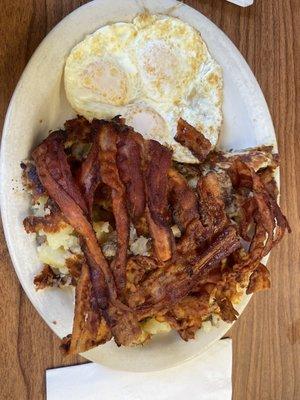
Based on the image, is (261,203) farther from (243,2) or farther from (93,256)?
(243,2)

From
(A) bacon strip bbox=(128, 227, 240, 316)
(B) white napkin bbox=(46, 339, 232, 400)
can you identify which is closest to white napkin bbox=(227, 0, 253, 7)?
(A) bacon strip bbox=(128, 227, 240, 316)

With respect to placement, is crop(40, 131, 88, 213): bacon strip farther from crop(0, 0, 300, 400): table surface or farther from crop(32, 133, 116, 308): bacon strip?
crop(0, 0, 300, 400): table surface

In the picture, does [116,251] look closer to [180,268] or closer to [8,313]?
[180,268]

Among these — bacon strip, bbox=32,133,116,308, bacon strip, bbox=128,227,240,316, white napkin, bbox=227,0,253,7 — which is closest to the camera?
bacon strip, bbox=32,133,116,308

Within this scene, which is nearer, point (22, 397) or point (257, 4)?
point (22, 397)

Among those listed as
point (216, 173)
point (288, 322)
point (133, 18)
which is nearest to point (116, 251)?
point (216, 173)
